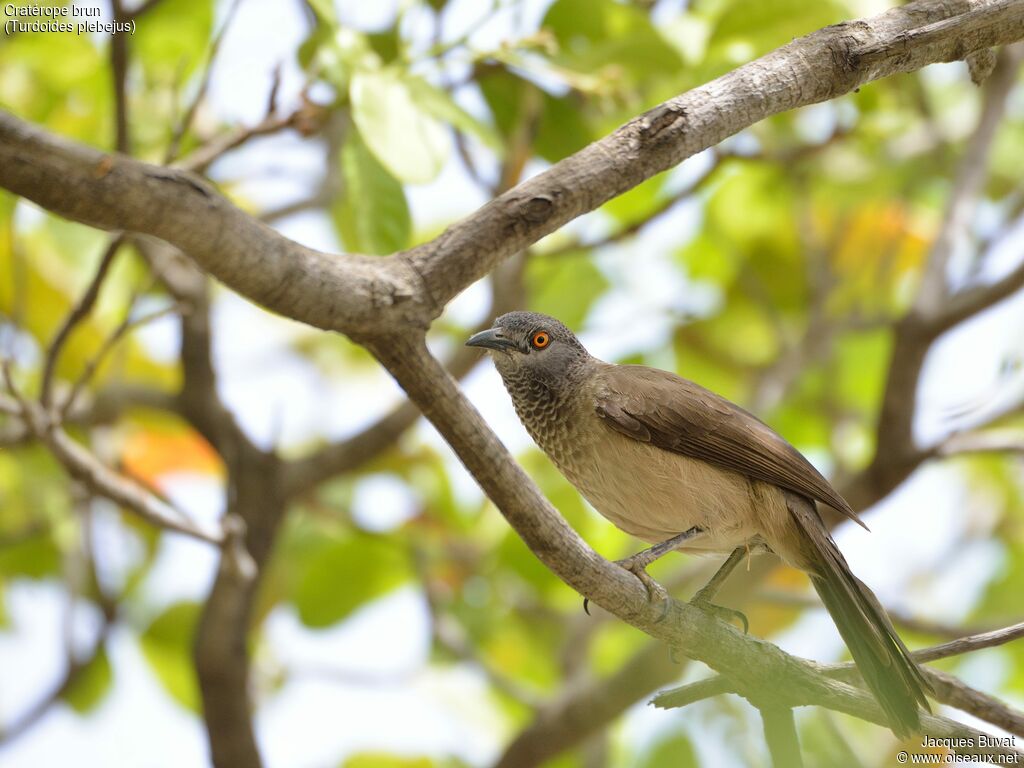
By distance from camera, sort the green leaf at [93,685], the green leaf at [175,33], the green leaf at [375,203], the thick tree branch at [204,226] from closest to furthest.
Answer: the thick tree branch at [204,226]
the green leaf at [375,203]
the green leaf at [175,33]
the green leaf at [93,685]

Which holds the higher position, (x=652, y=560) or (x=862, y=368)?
(x=862, y=368)

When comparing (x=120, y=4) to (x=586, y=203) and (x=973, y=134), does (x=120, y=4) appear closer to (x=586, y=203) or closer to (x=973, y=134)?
(x=586, y=203)

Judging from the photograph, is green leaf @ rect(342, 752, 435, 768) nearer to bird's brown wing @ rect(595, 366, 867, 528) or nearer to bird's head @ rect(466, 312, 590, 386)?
bird's head @ rect(466, 312, 590, 386)

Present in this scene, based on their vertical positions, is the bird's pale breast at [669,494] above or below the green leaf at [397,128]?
below

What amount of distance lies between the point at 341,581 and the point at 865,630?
10.5 feet

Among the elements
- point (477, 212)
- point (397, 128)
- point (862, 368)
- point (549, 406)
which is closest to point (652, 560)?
point (549, 406)

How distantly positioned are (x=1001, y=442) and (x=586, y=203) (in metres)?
3.35

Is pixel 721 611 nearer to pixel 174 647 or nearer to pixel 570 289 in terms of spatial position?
pixel 570 289

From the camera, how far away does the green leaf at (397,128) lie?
2.99 m

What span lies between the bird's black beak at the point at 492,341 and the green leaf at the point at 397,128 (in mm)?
964

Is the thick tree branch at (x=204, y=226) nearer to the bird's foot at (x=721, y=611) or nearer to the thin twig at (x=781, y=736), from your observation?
the thin twig at (x=781, y=736)

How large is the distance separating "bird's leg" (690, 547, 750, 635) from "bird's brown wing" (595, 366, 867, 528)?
0.32 metres

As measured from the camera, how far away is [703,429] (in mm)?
3559

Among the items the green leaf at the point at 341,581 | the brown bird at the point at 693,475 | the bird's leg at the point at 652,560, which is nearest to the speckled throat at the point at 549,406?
the brown bird at the point at 693,475
